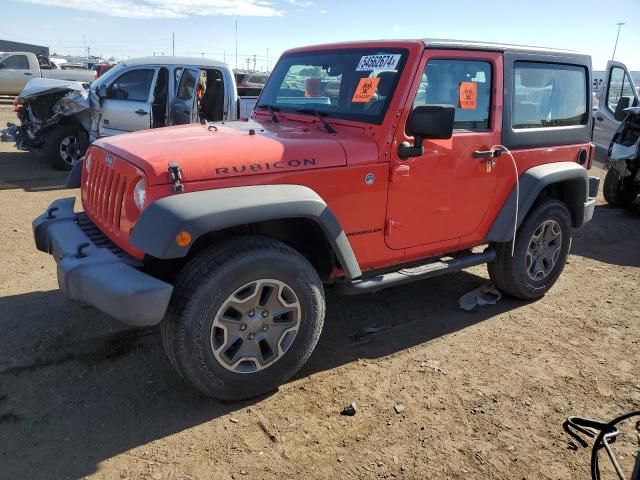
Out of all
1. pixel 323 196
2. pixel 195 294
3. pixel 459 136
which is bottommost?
pixel 195 294

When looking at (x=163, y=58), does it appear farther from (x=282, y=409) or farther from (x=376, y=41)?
(x=282, y=409)

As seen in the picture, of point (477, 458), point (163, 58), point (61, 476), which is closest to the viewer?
point (61, 476)

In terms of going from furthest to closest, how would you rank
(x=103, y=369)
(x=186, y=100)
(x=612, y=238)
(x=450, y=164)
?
(x=186, y=100) < (x=612, y=238) < (x=450, y=164) < (x=103, y=369)

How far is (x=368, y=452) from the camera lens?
266cm

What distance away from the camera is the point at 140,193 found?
8.98ft

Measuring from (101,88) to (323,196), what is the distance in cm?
732

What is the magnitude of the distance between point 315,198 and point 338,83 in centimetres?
114

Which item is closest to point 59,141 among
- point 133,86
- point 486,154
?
point 133,86

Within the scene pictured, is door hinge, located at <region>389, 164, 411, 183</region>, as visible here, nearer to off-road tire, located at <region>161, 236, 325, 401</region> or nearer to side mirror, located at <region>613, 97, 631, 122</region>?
off-road tire, located at <region>161, 236, 325, 401</region>

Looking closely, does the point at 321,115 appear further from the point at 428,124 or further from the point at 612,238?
the point at 612,238

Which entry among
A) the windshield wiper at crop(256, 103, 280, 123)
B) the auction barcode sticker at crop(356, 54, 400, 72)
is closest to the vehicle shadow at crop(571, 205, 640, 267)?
the auction barcode sticker at crop(356, 54, 400, 72)

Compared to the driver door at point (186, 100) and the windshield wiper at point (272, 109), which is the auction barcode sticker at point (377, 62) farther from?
the driver door at point (186, 100)

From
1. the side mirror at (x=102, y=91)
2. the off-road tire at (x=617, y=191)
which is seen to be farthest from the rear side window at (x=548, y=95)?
the side mirror at (x=102, y=91)

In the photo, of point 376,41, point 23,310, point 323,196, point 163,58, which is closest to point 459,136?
point 376,41
